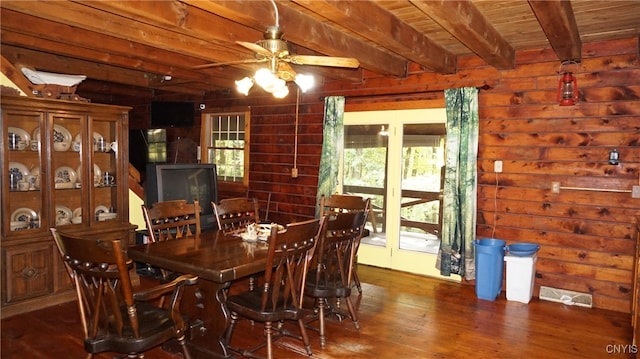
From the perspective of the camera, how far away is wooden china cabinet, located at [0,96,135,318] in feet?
11.4

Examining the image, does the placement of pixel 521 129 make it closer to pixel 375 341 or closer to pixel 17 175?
pixel 375 341

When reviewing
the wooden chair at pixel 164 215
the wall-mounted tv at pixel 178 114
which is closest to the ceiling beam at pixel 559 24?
the wooden chair at pixel 164 215

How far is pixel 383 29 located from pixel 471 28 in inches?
25.1

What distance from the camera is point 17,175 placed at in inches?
143

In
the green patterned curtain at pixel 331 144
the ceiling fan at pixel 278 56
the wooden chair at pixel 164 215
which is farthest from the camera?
the green patterned curtain at pixel 331 144

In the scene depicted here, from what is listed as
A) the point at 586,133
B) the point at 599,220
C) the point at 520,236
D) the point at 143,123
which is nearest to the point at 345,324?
the point at 520,236

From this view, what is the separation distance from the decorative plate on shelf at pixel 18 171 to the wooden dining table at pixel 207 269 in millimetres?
1709

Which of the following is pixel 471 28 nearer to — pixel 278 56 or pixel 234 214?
pixel 278 56

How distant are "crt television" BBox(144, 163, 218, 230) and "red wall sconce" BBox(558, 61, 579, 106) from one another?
390 cm

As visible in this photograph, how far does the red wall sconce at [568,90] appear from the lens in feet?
13.0

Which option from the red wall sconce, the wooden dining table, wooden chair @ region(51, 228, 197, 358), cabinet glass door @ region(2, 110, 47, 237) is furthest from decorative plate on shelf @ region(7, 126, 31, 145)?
the red wall sconce

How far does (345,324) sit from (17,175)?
122 inches

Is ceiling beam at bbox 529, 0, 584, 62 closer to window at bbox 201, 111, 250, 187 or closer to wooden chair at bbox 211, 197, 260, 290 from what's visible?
wooden chair at bbox 211, 197, 260, 290

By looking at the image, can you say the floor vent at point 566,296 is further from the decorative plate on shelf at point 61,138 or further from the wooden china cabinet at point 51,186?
the decorative plate on shelf at point 61,138
